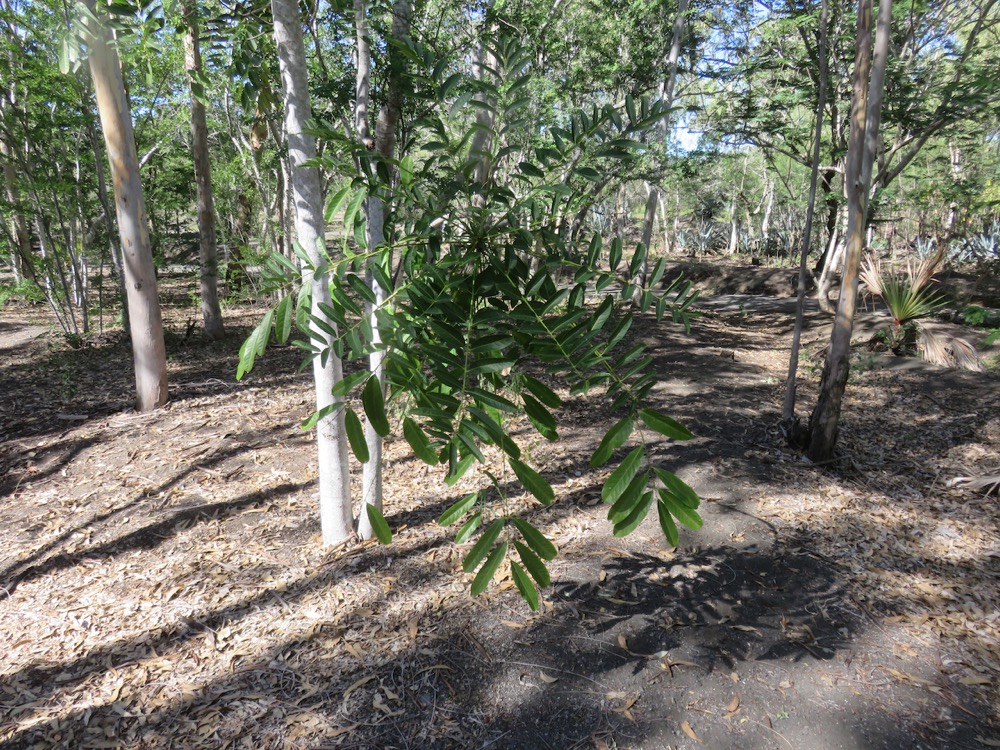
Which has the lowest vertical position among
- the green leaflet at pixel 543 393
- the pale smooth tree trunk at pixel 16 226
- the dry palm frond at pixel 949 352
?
the dry palm frond at pixel 949 352

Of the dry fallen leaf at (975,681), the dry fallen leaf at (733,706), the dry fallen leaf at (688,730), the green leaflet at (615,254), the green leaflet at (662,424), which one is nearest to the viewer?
the green leaflet at (662,424)

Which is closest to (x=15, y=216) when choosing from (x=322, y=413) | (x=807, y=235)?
(x=807, y=235)

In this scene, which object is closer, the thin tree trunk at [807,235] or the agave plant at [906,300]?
the thin tree trunk at [807,235]

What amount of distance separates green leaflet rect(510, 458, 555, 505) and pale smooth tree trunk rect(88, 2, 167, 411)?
5507 mm

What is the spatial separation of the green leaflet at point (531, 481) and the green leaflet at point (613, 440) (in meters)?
0.10

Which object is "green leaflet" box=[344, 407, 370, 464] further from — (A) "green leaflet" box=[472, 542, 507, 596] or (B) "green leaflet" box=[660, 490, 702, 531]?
(B) "green leaflet" box=[660, 490, 702, 531]

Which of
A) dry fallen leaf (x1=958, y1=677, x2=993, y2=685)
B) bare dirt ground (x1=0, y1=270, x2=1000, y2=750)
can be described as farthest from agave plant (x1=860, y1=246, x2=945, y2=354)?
dry fallen leaf (x1=958, y1=677, x2=993, y2=685)

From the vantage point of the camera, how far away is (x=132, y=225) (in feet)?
17.5

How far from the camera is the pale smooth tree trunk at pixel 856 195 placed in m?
3.97

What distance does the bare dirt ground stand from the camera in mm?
2500

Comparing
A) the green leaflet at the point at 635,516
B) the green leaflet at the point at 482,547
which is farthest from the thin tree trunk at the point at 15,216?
the green leaflet at the point at 635,516

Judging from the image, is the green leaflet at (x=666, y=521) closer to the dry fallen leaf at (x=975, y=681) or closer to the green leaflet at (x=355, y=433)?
the green leaflet at (x=355, y=433)

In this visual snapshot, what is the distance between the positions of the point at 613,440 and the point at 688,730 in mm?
1910

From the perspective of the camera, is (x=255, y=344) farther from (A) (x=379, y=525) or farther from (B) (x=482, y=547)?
(B) (x=482, y=547)
